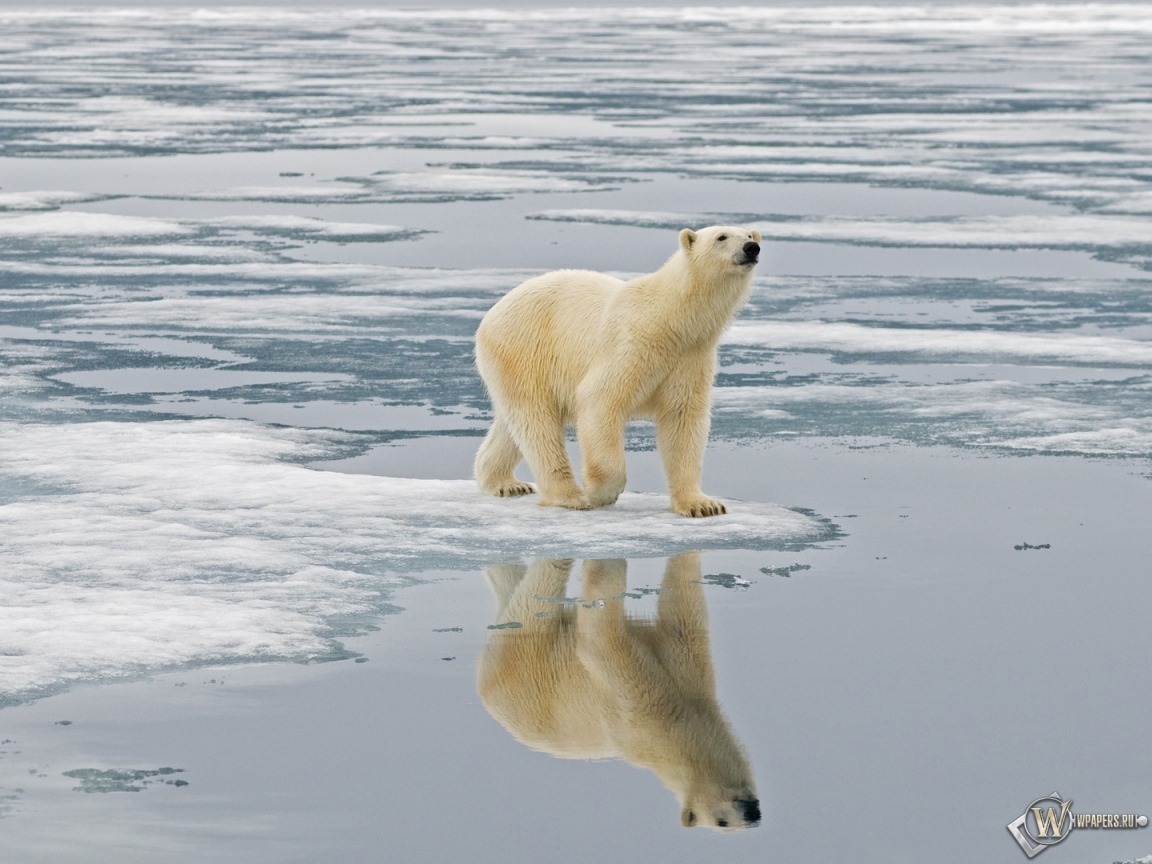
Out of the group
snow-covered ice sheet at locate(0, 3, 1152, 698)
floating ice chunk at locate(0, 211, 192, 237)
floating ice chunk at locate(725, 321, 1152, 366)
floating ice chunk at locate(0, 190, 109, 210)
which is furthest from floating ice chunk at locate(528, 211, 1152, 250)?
floating ice chunk at locate(0, 190, 109, 210)

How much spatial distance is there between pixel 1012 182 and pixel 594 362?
10.3 metres

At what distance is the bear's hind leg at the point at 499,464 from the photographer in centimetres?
572

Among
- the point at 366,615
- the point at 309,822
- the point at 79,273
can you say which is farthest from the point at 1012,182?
the point at 309,822

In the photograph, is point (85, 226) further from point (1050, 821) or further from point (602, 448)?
point (1050, 821)

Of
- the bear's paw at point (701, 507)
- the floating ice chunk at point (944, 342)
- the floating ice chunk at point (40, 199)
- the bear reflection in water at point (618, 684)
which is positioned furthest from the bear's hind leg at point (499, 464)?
the floating ice chunk at point (40, 199)

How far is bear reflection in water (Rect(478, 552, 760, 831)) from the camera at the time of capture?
333cm

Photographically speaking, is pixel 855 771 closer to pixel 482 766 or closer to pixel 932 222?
pixel 482 766

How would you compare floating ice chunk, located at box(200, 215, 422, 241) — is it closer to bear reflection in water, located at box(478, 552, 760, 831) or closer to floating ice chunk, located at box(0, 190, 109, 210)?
floating ice chunk, located at box(0, 190, 109, 210)

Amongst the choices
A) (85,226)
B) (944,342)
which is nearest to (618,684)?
(944,342)

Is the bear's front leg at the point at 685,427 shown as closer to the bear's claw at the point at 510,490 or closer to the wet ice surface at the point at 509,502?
the wet ice surface at the point at 509,502

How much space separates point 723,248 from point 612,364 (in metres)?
0.48

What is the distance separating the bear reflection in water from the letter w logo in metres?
0.48

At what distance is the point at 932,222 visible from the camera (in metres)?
13.0

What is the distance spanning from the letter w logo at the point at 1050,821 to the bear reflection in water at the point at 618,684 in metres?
0.48
